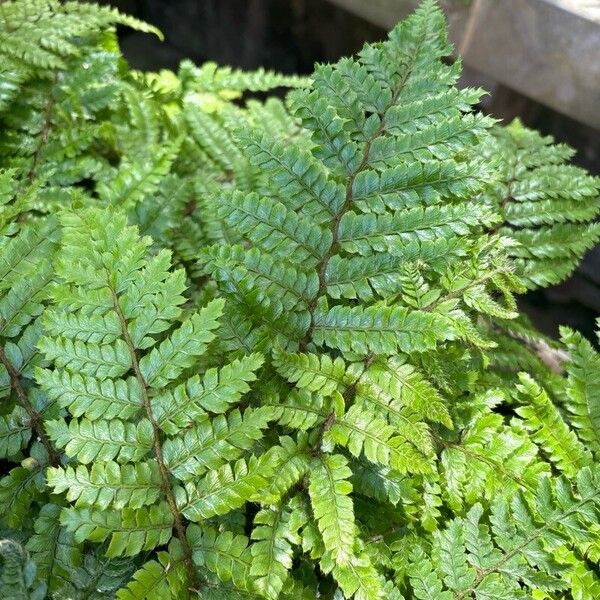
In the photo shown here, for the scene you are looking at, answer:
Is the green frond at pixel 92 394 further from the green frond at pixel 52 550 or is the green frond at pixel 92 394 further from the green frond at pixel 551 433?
the green frond at pixel 551 433

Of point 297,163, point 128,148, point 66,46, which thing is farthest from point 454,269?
point 66,46

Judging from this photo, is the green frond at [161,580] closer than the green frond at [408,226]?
Yes

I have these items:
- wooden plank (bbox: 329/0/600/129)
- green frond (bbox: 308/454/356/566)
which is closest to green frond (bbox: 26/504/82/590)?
green frond (bbox: 308/454/356/566)

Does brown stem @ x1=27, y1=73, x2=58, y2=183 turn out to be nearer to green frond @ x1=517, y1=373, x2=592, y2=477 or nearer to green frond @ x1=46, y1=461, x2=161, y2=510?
green frond @ x1=46, y1=461, x2=161, y2=510

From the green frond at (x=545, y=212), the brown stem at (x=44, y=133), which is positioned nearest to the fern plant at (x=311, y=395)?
the green frond at (x=545, y=212)

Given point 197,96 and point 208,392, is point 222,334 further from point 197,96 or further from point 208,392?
point 197,96

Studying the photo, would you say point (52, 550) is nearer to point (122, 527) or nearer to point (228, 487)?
point (122, 527)

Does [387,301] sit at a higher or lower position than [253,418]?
higher
